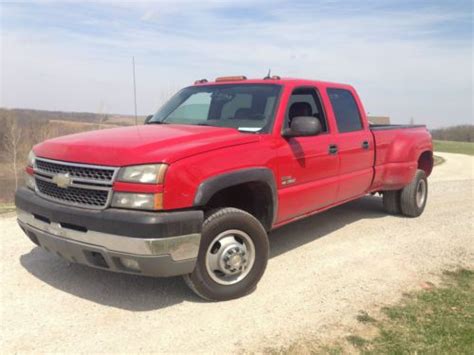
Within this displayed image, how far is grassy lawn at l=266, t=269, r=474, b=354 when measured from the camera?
303cm

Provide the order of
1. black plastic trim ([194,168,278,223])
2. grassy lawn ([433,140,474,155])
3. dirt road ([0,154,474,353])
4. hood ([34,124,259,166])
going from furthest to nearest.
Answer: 1. grassy lawn ([433,140,474,155])
2. black plastic trim ([194,168,278,223])
3. hood ([34,124,259,166])
4. dirt road ([0,154,474,353])

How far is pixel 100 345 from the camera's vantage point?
10.0 feet

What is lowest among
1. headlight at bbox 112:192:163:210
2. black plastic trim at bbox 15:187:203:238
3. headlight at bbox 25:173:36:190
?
black plastic trim at bbox 15:187:203:238

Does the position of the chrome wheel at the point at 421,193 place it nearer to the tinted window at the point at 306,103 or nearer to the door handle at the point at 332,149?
the door handle at the point at 332,149

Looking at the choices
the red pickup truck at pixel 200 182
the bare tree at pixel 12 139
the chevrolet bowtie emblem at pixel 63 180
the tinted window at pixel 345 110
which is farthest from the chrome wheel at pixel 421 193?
the bare tree at pixel 12 139

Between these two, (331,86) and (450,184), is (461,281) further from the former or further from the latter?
(450,184)

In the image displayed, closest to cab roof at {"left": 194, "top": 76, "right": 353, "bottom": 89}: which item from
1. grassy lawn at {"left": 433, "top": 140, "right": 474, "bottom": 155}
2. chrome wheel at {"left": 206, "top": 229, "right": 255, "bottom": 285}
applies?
chrome wheel at {"left": 206, "top": 229, "right": 255, "bottom": 285}

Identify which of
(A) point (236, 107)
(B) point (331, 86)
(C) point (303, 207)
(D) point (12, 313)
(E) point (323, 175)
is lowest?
(D) point (12, 313)

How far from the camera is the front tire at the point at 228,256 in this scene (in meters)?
3.62

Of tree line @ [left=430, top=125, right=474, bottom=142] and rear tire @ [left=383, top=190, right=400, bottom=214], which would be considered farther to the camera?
tree line @ [left=430, top=125, right=474, bottom=142]

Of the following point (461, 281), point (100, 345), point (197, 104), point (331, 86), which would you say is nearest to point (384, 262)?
point (461, 281)

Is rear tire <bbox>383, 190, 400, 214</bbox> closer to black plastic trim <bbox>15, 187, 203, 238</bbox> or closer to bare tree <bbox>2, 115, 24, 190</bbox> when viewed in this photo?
black plastic trim <bbox>15, 187, 203, 238</bbox>

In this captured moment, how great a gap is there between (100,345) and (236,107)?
2698 mm

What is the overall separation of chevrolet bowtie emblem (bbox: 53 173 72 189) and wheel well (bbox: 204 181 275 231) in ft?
4.13
